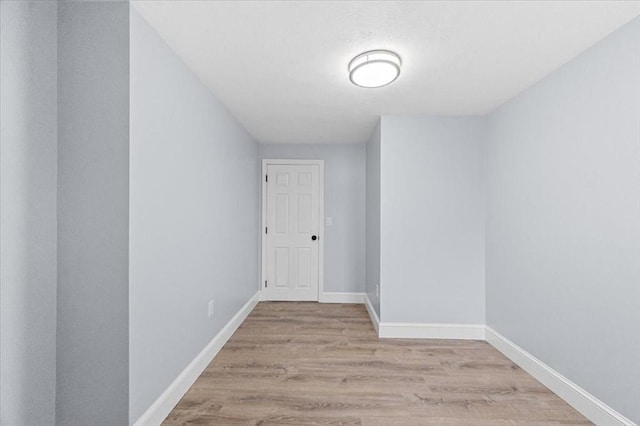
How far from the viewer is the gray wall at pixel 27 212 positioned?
1398mm

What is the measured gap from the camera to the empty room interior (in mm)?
1646

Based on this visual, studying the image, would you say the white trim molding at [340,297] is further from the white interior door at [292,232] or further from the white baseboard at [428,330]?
the white baseboard at [428,330]

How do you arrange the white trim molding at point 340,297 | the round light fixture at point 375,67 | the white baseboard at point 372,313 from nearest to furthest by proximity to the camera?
the round light fixture at point 375,67
the white baseboard at point 372,313
the white trim molding at point 340,297

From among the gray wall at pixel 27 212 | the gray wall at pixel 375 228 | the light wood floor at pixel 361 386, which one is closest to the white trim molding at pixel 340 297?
the gray wall at pixel 375 228

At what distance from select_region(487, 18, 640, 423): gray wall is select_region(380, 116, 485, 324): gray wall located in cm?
43

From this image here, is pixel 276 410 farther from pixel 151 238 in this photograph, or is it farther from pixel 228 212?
pixel 228 212

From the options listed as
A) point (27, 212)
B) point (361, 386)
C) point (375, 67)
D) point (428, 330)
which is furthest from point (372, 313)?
point (27, 212)

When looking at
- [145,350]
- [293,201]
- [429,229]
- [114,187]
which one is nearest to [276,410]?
[145,350]

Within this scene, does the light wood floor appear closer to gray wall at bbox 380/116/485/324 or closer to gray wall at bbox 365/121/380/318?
gray wall at bbox 380/116/485/324

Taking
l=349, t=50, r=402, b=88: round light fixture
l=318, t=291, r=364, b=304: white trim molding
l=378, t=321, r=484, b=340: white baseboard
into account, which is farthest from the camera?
l=318, t=291, r=364, b=304: white trim molding

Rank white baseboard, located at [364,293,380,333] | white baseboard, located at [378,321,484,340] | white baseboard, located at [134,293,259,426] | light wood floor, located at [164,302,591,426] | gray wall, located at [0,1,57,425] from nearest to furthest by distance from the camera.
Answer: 1. gray wall, located at [0,1,57,425]
2. white baseboard, located at [134,293,259,426]
3. light wood floor, located at [164,302,591,426]
4. white baseboard, located at [378,321,484,340]
5. white baseboard, located at [364,293,380,333]

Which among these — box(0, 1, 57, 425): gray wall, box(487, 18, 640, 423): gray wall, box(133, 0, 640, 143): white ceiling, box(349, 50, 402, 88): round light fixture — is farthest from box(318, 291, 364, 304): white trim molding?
box(0, 1, 57, 425): gray wall

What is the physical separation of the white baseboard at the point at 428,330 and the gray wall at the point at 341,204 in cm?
150

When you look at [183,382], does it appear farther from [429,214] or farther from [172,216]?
[429,214]
